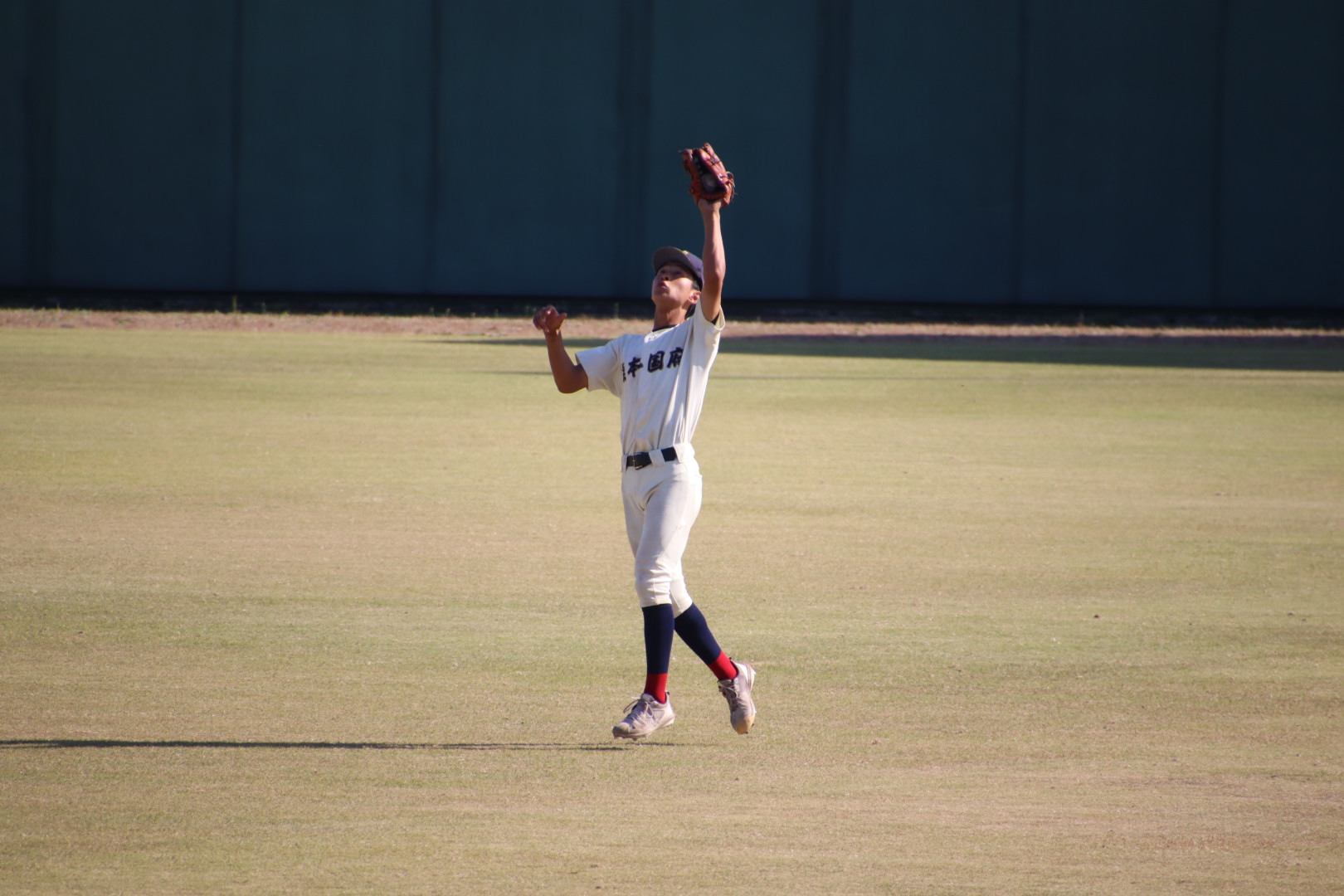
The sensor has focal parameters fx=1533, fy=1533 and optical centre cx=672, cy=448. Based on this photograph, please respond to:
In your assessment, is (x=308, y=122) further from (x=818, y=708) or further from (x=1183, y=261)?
(x=818, y=708)

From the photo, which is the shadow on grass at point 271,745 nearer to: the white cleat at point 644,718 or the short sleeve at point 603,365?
the white cleat at point 644,718

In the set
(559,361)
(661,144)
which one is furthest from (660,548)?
(661,144)

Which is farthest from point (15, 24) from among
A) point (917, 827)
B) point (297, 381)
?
point (917, 827)

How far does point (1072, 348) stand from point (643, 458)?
24.0 metres

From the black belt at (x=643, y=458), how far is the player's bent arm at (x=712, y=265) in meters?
0.54

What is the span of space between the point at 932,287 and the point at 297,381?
21402 millimetres

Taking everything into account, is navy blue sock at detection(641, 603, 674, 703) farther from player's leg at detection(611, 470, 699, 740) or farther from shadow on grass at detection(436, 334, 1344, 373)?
shadow on grass at detection(436, 334, 1344, 373)

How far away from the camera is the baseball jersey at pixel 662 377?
5.98m

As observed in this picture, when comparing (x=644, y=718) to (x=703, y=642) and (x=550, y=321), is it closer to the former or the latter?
(x=703, y=642)

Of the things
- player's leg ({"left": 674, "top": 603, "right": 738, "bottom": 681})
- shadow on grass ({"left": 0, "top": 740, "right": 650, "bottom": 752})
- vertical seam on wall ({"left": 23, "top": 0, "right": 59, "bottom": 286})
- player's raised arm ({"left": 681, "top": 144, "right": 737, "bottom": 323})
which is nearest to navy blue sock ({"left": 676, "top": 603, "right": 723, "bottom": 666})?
player's leg ({"left": 674, "top": 603, "right": 738, "bottom": 681})

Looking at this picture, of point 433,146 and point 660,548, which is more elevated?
point 433,146

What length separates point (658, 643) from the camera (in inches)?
237

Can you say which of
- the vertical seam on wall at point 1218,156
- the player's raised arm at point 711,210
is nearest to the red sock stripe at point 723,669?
the player's raised arm at point 711,210

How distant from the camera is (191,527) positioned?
1087 centimetres
